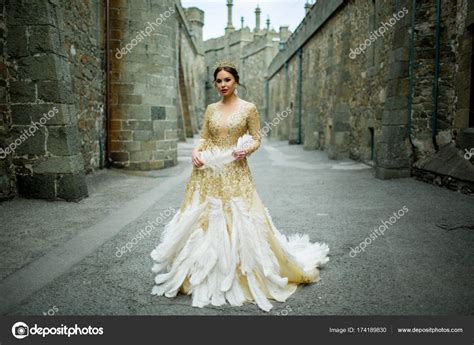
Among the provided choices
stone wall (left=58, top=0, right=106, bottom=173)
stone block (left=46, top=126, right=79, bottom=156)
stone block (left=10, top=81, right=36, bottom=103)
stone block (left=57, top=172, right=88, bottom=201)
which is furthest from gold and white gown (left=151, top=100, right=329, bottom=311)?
stone wall (left=58, top=0, right=106, bottom=173)

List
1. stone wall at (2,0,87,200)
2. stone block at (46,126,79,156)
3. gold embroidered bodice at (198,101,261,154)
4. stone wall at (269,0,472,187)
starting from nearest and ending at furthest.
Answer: gold embroidered bodice at (198,101,261,154), stone wall at (2,0,87,200), stone block at (46,126,79,156), stone wall at (269,0,472,187)

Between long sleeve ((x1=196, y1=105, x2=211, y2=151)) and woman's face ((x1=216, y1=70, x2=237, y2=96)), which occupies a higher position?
woman's face ((x1=216, y1=70, x2=237, y2=96))

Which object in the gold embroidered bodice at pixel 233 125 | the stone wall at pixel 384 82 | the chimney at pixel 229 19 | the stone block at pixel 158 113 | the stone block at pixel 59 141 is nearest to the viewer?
the gold embroidered bodice at pixel 233 125

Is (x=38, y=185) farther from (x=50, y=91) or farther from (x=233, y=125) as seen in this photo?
(x=233, y=125)

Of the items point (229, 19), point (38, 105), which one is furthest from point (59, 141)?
point (229, 19)

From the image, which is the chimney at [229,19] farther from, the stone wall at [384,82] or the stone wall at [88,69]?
the stone wall at [88,69]

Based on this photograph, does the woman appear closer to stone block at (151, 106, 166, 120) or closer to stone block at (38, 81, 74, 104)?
stone block at (38, 81, 74, 104)

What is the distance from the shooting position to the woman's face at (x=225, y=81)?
3.11 metres

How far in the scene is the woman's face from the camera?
122 inches

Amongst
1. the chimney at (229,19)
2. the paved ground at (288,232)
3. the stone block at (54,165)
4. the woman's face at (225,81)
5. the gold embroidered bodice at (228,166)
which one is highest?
the chimney at (229,19)

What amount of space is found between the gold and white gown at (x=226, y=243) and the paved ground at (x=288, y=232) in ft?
0.42

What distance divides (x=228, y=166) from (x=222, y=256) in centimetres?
67

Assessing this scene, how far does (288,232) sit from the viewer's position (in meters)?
4.81

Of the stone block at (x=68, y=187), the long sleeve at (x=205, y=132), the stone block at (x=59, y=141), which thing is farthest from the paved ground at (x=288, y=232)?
the long sleeve at (x=205, y=132)
